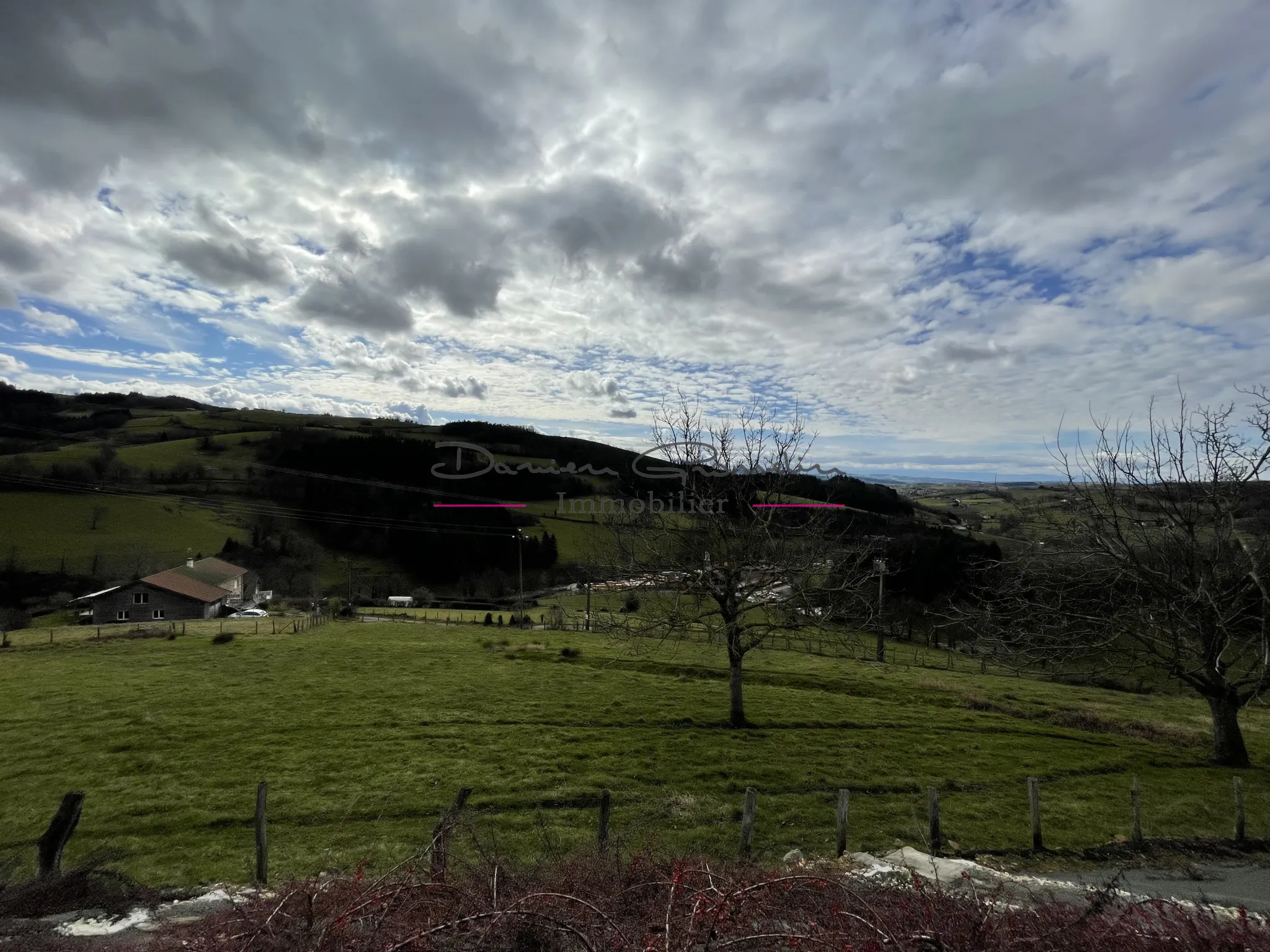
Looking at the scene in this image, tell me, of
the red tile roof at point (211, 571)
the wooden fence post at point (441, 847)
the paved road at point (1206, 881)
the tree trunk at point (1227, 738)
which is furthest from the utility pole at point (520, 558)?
the paved road at point (1206, 881)

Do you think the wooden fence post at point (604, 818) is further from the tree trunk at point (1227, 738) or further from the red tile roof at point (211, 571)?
the red tile roof at point (211, 571)

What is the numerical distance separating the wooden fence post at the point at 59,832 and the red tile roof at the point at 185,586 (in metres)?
61.5

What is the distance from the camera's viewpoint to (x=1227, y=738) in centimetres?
1805

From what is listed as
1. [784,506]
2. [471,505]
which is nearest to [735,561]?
[784,506]

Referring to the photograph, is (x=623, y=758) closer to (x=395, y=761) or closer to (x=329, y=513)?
(x=395, y=761)

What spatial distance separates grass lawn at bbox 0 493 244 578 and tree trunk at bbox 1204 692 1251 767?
9281 centimetres

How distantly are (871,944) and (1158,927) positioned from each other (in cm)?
300

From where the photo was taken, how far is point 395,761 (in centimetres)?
1669

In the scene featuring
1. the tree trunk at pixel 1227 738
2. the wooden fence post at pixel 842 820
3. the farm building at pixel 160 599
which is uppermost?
the wooden fence post at pixel 842 820

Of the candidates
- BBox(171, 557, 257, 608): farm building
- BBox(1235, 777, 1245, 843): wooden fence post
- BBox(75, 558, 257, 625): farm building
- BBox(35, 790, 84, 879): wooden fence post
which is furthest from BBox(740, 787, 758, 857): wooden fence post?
BBox(171, 557, 257, 608): farm building

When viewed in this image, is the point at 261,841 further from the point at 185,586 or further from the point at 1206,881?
the point at 185,586

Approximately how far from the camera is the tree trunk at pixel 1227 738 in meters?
17.9

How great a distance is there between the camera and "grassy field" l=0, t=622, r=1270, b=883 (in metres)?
12.3

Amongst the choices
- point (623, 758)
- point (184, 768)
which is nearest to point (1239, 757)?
point (623, 758)
